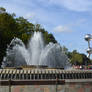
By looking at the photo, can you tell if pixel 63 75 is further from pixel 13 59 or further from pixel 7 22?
pixel 7 22

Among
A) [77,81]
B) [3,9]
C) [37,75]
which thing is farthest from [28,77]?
[3,9]

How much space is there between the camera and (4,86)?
26.6 ft

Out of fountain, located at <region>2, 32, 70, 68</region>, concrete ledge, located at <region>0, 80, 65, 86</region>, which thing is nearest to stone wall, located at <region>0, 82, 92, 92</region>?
concrete ledge, located at <region>0, 80, 65, 86</region>

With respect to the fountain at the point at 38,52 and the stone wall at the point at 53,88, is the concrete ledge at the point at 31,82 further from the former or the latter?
the fountain at the point at 38,52

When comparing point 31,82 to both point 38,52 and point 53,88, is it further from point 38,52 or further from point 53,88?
point 38,52

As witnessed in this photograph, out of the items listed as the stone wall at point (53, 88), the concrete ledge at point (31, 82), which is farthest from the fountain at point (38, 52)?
the concrete ledge at point (31, 82)

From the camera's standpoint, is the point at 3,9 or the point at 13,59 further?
the point at 3,9

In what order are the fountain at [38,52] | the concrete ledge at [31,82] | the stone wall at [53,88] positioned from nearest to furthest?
the concrete ledge at [31,82], the stone wall at [53,88], the fountain at [38,52]

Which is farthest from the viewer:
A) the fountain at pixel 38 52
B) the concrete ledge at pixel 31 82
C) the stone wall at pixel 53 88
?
the fountain at pixel 38 52

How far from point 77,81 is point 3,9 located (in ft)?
125

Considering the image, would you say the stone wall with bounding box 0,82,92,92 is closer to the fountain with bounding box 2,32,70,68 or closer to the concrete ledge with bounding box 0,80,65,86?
the concrete ledge with bounding box 0,80,65,86

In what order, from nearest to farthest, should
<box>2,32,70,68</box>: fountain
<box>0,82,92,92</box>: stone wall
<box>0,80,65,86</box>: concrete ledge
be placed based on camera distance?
<box>0,80,65,86</box>: concrete ledge, <box>0,82,92,92</box>: stone wall, <box>2,32,70,68</box>: fountain

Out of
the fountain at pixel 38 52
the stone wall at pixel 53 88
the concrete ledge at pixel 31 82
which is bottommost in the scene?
the stone wall at pixel 53 88

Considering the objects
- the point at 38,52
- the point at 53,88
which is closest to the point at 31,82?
the point at 53,88
